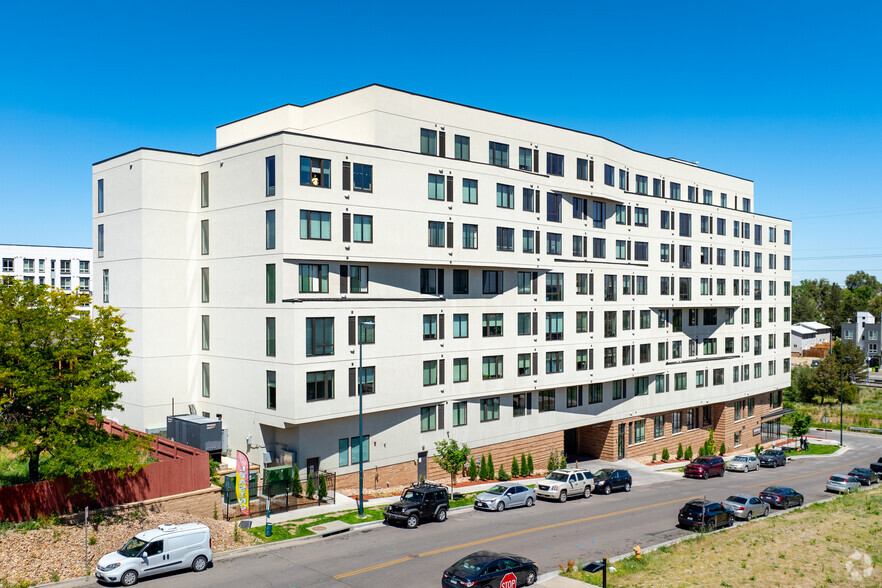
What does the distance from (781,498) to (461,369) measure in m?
21.8

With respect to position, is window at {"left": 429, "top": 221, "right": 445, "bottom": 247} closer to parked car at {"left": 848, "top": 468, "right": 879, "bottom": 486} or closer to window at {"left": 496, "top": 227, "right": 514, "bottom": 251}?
window at {"left": 496, "top": 227, "right": 514, "bottom": 251}

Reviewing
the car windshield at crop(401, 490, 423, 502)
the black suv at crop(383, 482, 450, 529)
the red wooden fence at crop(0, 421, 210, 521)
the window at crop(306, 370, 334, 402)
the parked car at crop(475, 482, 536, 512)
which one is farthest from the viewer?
the window at crop(306, 370, 334, 402)

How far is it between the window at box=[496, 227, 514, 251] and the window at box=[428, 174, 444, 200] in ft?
17.7

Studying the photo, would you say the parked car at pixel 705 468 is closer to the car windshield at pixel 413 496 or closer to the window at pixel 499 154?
the window at pixel 499 154

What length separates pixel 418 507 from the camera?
35250 millimetres

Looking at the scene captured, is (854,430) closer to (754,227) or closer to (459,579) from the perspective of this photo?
(754,227)

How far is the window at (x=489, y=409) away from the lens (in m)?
49.5

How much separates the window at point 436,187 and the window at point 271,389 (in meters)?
14.9

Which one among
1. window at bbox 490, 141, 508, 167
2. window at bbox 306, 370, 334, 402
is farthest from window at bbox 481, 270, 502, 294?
window at bbox 306, 370, 334, 402

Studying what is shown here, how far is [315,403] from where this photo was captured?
39.8m

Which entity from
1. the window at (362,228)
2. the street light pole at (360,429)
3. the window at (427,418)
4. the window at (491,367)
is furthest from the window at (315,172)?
the window at (491,367)

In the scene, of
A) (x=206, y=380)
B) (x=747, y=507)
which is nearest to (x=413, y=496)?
(x=206, y=380)

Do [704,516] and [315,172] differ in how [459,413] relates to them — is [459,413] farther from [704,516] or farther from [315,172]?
[315,172]

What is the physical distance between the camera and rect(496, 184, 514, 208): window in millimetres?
49438
